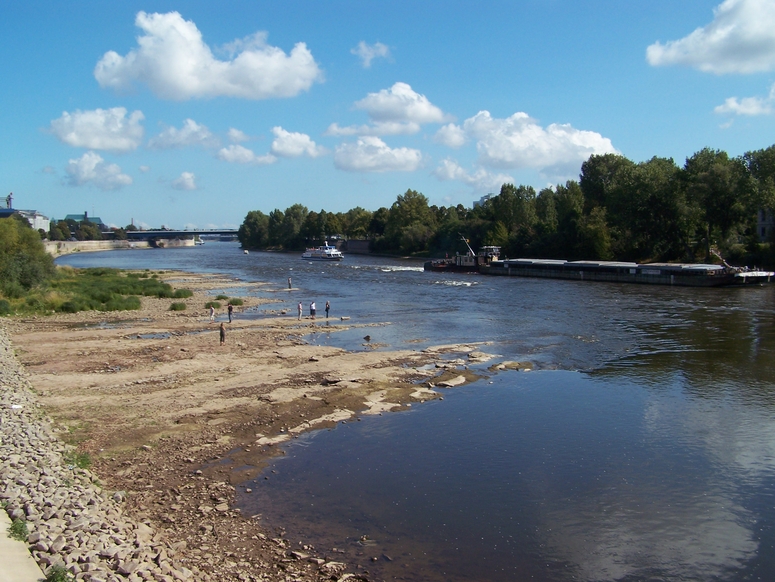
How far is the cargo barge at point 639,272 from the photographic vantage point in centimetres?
8219

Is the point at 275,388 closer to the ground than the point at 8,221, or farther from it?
closer to the ground

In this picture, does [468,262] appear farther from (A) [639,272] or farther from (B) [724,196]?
(B) [724,196]

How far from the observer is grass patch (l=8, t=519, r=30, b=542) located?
40.7ft

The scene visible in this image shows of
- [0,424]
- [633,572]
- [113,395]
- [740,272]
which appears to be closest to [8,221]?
[113,395]

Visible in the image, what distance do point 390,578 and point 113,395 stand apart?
17632 mm

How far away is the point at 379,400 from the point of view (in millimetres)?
27078

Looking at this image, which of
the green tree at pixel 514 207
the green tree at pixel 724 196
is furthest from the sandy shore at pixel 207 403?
the green tree at pixel 514 207

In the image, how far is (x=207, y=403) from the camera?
2586cm

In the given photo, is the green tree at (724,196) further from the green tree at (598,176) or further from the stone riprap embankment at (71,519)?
the stone riprap embankment at (71,519)

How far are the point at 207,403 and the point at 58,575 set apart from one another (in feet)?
49.2

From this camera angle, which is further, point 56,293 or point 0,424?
point 56,293

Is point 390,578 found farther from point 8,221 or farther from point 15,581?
point 8,221

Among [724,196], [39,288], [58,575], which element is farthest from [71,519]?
[724,196]

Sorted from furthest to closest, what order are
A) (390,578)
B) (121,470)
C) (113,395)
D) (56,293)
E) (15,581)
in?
(56,293) < (113,395) < (121,470) < (390,578) < (15,581)
